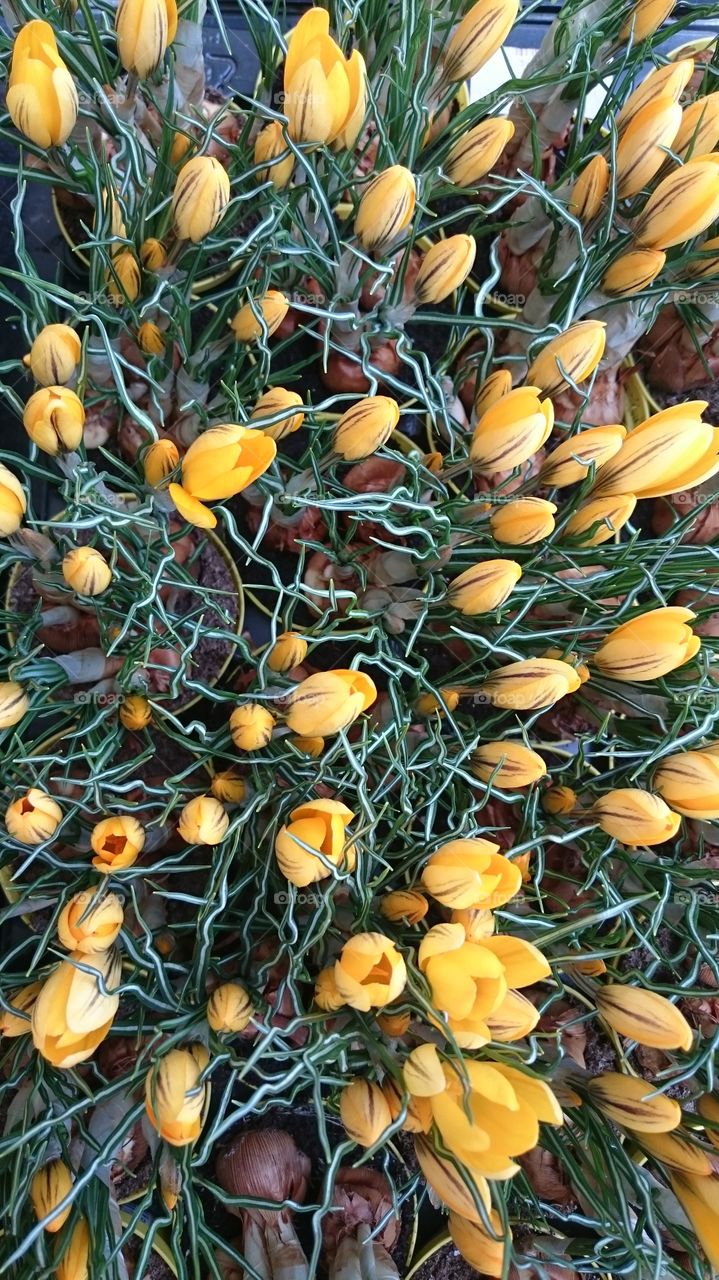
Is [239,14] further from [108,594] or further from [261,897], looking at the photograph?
[261,897]

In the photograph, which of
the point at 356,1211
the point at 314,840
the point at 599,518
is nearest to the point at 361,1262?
the point at 356,1211

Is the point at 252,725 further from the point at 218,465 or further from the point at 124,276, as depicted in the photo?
the point at 124,276

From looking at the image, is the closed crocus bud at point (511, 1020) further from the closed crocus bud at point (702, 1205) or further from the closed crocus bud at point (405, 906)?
the closed crocus bud at point (702, 1205)

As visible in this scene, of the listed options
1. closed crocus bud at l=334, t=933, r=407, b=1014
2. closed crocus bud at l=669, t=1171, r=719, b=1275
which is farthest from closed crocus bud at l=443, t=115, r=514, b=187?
closed crocus bud at l=669, t=1171, r=719, b=1275

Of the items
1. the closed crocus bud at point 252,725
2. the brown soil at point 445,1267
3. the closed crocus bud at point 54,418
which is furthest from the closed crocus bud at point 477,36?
the brown soil at point 445,1267

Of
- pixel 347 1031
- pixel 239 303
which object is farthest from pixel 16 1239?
pixel 239 303

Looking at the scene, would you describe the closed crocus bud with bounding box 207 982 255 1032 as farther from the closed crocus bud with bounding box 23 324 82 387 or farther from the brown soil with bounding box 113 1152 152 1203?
the closed crocus bud with bounding box 23 324 82 387
